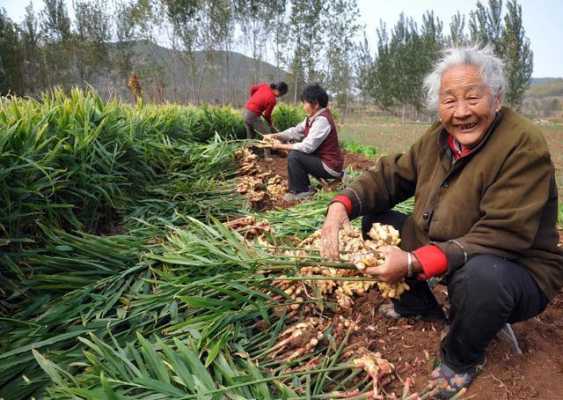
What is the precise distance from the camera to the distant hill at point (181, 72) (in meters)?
22.3

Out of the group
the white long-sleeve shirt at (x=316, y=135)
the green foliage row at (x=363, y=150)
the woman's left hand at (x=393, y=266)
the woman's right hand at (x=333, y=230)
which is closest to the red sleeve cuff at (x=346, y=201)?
the woman's right hand at (x=333, y=230)

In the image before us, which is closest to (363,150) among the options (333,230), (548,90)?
(333,230)

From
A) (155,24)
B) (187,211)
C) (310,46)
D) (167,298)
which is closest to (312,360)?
(167,298)

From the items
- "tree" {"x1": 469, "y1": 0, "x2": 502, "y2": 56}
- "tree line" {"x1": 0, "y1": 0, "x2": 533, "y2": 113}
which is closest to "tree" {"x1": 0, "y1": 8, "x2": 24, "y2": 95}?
"tree line" {"x1": 0, "y1": 0, "x2": 533, "y2": 113}

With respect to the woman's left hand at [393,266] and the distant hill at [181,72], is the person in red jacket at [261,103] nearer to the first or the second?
the woman's left hand at [393,266]

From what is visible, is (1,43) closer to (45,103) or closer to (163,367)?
(45,103)

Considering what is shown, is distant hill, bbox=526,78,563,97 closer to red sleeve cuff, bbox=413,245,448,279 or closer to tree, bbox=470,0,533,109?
tree, bbox=470,0,533,109

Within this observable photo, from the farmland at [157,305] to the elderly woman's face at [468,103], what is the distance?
70 cm

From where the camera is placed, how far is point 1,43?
19.5 meters

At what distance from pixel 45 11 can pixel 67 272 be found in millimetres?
25124

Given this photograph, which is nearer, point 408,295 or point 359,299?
point 408,295

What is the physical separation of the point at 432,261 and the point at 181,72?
25.5 m

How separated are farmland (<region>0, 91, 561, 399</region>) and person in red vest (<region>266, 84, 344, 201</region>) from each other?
1.35 m

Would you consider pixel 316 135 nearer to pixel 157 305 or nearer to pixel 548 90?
pixel 157 305
